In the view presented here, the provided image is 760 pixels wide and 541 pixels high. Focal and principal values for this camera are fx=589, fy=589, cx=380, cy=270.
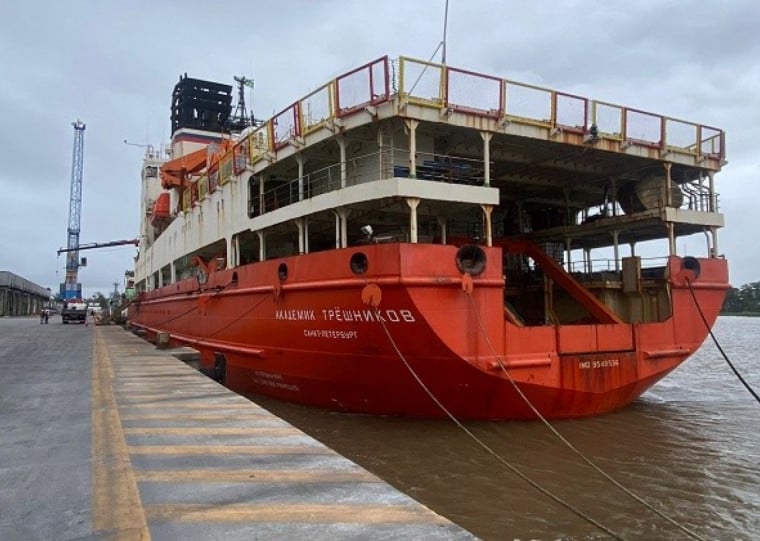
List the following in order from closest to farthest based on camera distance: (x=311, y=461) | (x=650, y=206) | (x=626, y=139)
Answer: (x=311, y=461)
(x=626, y=139)
(x=650, y=206)

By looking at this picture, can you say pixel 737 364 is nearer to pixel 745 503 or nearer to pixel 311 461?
pixel 745 503

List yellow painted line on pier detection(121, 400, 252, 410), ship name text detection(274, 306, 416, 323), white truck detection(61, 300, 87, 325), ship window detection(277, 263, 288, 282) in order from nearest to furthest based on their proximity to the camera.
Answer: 1. yellow painted line on pier detection(121, 400, 252, 410)
2. ship name text detection(274, 306, 416, 323)
3. ship window detection(277, 263, 288, 282)
4. white truck detection(61, 300, 87, 325)

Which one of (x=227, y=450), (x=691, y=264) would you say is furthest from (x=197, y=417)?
(x=691, y=264)

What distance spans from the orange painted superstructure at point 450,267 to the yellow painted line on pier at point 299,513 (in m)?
4.96

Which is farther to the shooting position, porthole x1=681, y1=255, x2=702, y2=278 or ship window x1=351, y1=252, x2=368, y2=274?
porthole x1=681, y1=255, x2=702, y2=278

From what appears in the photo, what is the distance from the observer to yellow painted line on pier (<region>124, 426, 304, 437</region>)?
5.67m

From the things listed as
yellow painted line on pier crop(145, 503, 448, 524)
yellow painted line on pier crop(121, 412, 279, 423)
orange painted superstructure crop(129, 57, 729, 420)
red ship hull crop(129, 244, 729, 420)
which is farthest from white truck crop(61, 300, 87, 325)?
yellow painted line on pier crop(145, 503, 448, 524)

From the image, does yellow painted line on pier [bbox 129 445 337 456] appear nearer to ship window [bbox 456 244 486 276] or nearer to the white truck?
ship window [bbox 456 244 486 276]

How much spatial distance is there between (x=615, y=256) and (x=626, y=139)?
2.92 meters

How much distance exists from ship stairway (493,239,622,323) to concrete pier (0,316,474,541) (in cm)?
763

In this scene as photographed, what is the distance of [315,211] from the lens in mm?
11078

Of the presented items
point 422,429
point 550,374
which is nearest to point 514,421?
point 550,374

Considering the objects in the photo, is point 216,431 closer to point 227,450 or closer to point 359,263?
point 227,450

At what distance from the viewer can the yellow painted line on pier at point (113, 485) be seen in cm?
334
